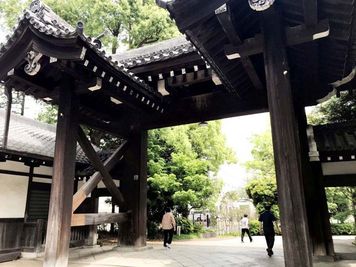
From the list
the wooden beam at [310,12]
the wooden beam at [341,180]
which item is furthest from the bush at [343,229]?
the wooden beam at [310,12]

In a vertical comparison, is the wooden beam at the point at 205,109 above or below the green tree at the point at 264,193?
above

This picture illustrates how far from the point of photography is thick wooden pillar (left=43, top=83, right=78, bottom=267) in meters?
5.56

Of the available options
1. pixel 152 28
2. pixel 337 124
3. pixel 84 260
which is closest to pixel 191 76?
pixel 337 124

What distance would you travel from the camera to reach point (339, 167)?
7855mm

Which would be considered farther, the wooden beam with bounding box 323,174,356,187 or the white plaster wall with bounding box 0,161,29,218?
the white plaster wall with bounding box 0,161,29,218

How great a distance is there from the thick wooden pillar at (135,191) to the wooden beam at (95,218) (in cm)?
36

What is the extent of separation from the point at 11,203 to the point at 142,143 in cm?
433

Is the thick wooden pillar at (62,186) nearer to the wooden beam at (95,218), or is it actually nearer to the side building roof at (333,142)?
the wooden beam at (95,218)

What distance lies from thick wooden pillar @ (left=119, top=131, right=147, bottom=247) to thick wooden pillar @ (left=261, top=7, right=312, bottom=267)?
18.6 ft

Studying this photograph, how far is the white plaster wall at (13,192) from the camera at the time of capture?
851 centimetres

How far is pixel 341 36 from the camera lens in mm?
4074

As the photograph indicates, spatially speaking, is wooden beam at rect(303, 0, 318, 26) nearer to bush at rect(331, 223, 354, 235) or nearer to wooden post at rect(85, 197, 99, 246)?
wooden post at rect(85, 197, 99, 246)

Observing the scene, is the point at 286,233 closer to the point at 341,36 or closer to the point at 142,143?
the point at 341,36

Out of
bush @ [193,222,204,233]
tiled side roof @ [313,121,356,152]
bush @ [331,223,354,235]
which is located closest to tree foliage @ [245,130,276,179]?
bush @ [331,223,354,235]
